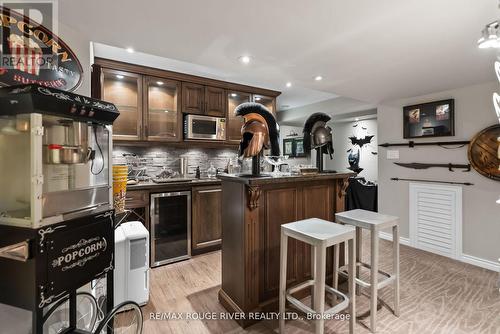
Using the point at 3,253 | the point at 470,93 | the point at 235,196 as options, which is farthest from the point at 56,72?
the point at 470,93

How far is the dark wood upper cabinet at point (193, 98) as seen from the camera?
335 centimetres

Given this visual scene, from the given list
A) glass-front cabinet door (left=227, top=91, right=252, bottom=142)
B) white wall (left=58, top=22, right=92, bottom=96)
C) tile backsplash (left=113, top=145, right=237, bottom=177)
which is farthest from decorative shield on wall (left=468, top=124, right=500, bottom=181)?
white wall (left=58, top=22, right=92, bottom=96)

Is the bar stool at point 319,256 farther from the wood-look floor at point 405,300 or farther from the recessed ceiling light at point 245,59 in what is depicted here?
the recessed ceiling light at point 245,59

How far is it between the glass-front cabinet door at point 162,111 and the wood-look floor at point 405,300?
1.78 metres

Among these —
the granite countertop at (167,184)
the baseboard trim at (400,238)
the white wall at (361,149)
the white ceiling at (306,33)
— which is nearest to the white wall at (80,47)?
the white ceiling at (306,33)

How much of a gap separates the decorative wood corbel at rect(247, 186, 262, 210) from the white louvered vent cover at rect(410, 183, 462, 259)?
292 centimetres

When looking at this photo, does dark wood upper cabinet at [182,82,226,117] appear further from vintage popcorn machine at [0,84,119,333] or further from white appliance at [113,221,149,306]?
vintage popcorn machine at [0,84,119,333]

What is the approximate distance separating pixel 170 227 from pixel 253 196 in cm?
169

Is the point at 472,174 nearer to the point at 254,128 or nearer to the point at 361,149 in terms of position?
the point at 361,149

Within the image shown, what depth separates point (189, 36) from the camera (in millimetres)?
1701

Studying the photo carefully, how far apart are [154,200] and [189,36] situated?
6.30 feet

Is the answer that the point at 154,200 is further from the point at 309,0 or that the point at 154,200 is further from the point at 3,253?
the point at 309,0

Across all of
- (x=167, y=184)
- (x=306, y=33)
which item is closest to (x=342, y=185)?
(x=306, y=33)

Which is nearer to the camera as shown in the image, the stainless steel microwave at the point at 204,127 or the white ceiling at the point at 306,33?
the white ceiling at the point at 306,33
